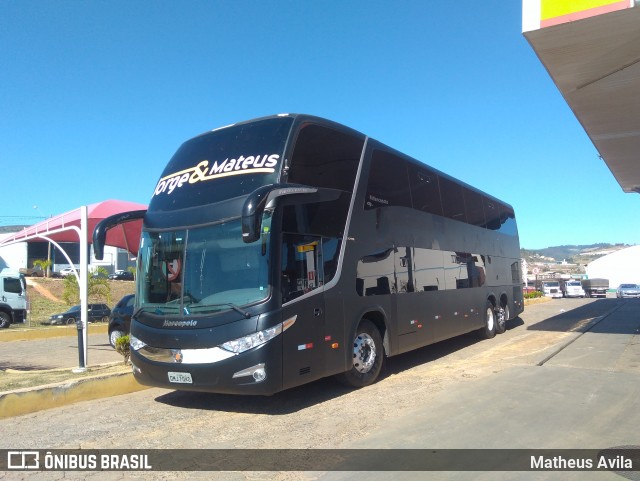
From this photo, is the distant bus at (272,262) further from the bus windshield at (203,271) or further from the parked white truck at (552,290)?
the parked white truck at (552,290)

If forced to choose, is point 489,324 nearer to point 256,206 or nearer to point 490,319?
point 490,319

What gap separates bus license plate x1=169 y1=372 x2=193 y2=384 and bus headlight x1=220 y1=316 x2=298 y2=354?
2.26 ft

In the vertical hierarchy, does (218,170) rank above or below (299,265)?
above

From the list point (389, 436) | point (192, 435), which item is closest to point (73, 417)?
point (192, 435)

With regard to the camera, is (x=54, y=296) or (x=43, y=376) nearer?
(x=43, y=376)

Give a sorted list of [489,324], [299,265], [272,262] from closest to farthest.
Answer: [272,262], [299,265], [489,324]

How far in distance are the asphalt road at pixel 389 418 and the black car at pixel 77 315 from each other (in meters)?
20.7

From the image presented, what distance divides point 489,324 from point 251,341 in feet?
34.4

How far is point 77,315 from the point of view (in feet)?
85.6

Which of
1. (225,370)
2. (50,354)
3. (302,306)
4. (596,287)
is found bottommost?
(596,287)

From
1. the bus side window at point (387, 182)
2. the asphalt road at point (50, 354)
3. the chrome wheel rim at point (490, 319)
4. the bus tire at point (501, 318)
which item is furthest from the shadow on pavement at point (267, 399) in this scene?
the bus tire at point (501, 318)

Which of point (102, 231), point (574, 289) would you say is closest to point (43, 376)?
point (102, 231)

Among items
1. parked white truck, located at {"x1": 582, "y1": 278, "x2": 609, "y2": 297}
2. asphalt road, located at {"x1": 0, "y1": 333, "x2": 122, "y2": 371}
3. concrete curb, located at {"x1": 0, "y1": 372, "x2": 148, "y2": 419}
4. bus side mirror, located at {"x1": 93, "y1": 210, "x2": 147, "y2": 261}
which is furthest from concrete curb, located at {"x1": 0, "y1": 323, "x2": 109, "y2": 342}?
parked white truck, located at {"x1": 582, "y1": 278, "x2": 609, "y2": 297}

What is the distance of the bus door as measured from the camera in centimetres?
672
